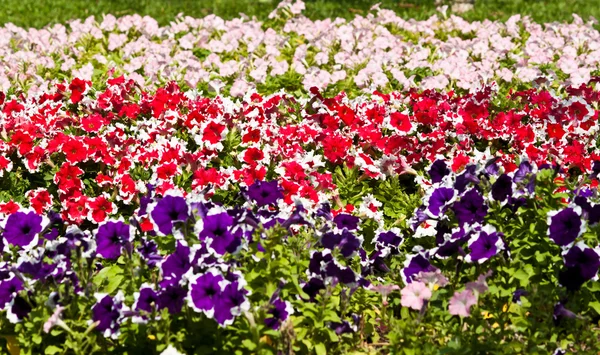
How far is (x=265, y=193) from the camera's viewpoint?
14.6ft

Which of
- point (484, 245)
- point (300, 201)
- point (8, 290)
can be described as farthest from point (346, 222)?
point (8, 290)

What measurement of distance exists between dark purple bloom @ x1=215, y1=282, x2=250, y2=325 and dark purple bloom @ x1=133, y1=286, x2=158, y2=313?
0.32 metres

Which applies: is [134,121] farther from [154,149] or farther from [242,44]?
[242,44]

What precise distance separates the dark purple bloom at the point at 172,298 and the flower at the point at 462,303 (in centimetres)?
123

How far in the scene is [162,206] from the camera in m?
3.85

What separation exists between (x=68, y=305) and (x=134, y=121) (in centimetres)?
325

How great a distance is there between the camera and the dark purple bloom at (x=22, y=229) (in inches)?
161

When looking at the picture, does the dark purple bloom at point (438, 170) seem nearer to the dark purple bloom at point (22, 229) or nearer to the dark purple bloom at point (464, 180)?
the dark purple bloom at point (464, 180)

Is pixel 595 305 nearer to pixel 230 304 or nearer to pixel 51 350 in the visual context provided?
pixel 230 304

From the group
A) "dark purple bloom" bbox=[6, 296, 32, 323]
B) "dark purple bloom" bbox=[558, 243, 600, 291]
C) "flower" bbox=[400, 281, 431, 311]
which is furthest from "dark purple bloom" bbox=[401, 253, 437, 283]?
"dark purple bloom" bbox=[6, 296, 32, 323]

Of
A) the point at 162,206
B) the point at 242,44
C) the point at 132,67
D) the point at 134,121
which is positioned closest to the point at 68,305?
the point at 162,206

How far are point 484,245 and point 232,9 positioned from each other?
368 inches

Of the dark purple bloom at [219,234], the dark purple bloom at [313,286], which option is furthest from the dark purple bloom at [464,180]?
the dark purple bloom at [219,234]

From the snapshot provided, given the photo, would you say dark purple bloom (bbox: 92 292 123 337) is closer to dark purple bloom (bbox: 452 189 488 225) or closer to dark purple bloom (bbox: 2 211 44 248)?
dark purple bloom (bbox: 2 211 44 248)
